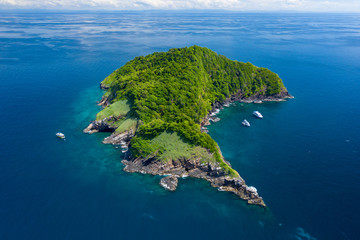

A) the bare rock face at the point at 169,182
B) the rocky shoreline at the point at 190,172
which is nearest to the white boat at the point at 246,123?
the rocky shoreline at the point at 190,172

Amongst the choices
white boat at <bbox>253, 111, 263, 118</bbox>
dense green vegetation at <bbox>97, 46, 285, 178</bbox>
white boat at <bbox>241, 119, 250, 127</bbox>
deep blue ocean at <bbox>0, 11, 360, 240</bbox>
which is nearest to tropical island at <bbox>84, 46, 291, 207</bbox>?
dense green vegetation at <bbox>97, 46, 285, 178</bbox>

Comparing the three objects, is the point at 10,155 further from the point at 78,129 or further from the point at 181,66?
the point at 181,66

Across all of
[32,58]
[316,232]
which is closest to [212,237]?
[316,232]

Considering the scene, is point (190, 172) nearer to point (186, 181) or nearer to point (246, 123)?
point (186, 181)

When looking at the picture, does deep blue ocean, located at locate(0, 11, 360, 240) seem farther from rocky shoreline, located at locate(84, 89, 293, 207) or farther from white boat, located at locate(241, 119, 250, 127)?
rocky shoreline, located at locate(84, 89, 293, 207)

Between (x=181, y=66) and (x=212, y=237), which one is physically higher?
(x=181, y=66)

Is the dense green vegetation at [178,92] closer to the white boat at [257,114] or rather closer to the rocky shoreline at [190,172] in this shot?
the rocky shoreline at [190,172]
